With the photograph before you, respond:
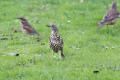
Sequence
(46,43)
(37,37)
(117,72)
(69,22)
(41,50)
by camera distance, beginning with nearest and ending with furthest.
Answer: (117,72)
(41,50)
(46,43)
(37,37)
(69,22)

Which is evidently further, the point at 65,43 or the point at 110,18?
the point at 110,18

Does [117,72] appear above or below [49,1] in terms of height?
below

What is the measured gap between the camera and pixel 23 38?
43.4 ft

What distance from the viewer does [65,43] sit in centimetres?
1218

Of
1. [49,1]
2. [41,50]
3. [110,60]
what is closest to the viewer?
[110,60]

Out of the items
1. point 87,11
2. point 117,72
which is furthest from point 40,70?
point 87,11

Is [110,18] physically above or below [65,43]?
above

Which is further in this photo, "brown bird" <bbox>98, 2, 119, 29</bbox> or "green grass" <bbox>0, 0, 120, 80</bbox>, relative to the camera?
"brown bird" <bbox>98, 2, 119, 29</bbox>

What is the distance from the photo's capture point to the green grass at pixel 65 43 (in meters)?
8.59

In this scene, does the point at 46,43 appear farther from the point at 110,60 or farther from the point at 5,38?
the point at 110,60

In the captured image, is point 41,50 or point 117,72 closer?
point 117,72

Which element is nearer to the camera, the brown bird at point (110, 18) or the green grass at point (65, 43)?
the green grass at point (65, 43)

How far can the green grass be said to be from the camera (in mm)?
8594

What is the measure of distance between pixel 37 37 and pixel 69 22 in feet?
8.98
